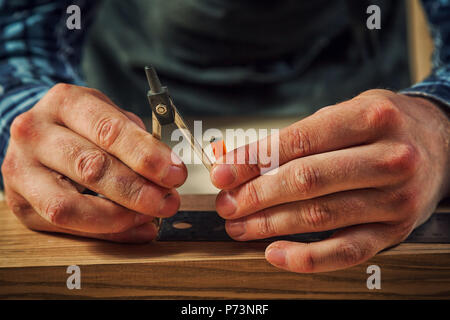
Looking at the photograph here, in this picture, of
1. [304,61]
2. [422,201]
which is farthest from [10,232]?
[304,61]

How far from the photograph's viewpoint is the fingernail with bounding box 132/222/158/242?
27.3 inches

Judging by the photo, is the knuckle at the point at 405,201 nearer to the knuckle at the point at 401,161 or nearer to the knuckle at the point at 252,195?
the knuckle at the point at 401,161

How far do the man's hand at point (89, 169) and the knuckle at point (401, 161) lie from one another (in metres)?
0.28

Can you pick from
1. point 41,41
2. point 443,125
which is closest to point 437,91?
point 443,125

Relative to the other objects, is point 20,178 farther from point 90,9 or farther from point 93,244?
point 90,9

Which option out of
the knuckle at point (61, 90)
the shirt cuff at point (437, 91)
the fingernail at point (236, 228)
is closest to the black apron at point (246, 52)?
the shirt cuff at point (437, 91)

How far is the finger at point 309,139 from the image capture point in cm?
61

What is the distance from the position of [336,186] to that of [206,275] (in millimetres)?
223

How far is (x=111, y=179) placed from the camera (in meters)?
0.63

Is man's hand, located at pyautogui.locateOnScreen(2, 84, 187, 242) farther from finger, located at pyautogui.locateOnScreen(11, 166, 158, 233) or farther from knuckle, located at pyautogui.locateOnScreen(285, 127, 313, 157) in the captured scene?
knuckle, located at pyautogui.locateOnScreen(285, 127, 313, 157)

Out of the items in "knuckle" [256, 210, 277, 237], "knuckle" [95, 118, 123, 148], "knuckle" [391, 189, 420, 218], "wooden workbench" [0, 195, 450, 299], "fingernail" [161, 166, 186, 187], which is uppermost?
"knuckle" [95, 118, 123, 148]

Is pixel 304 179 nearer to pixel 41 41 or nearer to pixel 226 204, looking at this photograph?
pixel 226 204

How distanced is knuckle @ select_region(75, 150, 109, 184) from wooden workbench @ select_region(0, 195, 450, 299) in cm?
12

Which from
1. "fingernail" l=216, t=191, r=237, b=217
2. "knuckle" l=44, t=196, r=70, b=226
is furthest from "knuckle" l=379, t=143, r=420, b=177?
"knuckle" l=44, t=196, r=70, b=226
